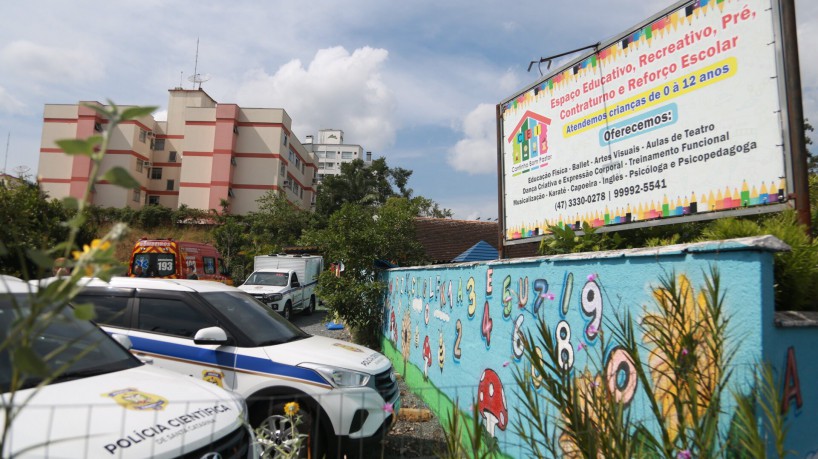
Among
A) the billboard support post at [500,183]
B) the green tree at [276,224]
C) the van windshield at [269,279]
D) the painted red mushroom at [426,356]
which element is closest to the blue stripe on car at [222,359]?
the painted red mushroom at [426,356]

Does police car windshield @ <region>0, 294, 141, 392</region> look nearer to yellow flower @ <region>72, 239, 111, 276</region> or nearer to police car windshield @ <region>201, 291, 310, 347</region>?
police car windshield @ <region>201, 291, 310, 347</region>

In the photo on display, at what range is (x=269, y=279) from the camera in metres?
17.9

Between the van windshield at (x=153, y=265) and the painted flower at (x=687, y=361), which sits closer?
the painted flower at (x=687, y=361)

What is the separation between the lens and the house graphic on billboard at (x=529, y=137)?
552 cm

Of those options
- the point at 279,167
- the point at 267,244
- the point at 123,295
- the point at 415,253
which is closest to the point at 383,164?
the point at 279,167

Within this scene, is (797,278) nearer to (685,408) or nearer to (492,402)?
(685,408)

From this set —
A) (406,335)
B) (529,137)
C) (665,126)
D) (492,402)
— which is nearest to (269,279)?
(406,335)

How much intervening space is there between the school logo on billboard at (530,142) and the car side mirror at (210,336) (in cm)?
361

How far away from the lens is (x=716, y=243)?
91.7 inches

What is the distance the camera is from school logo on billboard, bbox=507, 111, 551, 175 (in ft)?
18.0

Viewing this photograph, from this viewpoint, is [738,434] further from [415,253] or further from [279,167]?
[279,167]

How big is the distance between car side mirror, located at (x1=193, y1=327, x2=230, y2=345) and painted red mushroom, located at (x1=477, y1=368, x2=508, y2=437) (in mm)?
2394

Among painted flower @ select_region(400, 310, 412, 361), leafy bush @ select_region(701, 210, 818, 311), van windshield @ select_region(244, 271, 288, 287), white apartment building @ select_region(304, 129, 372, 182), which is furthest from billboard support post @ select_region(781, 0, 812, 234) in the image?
white apartment building @ select_region(304, 129, 372, 182)

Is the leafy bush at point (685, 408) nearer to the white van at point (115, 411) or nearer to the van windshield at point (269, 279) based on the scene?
the white van at point (115, 411)
